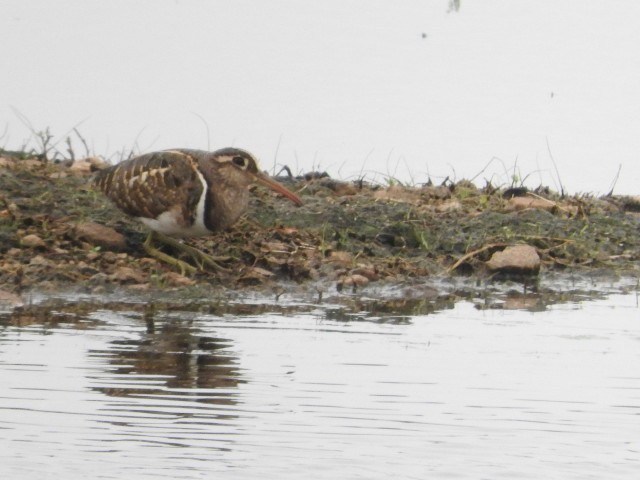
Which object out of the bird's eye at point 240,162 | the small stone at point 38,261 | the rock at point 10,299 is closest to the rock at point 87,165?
the bird's eye at point 240,162

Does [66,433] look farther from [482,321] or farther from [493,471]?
[482,321]

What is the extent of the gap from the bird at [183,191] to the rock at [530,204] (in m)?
2.87

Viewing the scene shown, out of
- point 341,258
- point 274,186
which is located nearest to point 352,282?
point 341,258

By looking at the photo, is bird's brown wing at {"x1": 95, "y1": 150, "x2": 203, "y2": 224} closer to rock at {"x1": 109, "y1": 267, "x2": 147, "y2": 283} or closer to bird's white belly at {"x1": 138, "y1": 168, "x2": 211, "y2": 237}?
bird's white belly at {"x1": 138, "y1": 168, "x2": 211, "y2": 237}

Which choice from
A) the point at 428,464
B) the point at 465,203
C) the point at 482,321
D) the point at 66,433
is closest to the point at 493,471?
the point at 428,464

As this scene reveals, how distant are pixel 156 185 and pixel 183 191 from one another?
0.18m

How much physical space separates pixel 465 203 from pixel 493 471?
701 cm

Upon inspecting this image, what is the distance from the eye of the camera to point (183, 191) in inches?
405

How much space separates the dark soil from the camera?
406 inches

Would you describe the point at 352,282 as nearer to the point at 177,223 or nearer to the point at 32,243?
→ the point at 177,223

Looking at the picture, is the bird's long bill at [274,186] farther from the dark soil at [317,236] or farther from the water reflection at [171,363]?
the water reflection at [171,363]

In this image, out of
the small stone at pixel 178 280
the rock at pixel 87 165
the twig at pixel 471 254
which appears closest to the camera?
the small stone at pixel 178 280

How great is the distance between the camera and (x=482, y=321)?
31.3 ft

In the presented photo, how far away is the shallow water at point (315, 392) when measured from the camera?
6.17 metres
